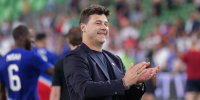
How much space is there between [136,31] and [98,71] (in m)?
13.5

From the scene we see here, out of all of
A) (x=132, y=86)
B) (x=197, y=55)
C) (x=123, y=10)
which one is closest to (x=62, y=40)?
(x=123, y=10)

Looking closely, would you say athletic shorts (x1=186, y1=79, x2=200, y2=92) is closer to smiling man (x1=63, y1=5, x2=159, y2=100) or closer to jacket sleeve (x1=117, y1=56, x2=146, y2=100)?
smiling man (x1=63, y1=5, x2=159, y2=100)

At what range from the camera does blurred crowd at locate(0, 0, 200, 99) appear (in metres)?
15.7

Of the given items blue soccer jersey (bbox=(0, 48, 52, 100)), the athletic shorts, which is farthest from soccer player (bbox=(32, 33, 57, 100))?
the athletic shorts

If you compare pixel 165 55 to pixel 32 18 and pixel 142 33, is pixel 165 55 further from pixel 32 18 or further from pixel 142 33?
pixel 32 18

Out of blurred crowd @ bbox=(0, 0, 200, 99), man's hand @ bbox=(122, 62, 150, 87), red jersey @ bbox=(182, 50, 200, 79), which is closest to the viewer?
man's hand @ bbox=(122, 62, 150, 87)

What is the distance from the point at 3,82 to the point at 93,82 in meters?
2.74

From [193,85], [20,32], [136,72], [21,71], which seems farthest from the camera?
[193,85]

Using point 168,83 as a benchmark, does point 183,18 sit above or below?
above

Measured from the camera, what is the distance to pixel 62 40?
1825 centimetres

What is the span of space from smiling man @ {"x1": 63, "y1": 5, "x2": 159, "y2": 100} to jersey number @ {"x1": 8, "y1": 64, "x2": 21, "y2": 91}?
216 centimetres

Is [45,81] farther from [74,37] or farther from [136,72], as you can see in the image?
[136,72]

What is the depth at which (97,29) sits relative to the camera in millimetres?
4324

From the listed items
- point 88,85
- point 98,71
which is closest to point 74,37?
point 98,71
